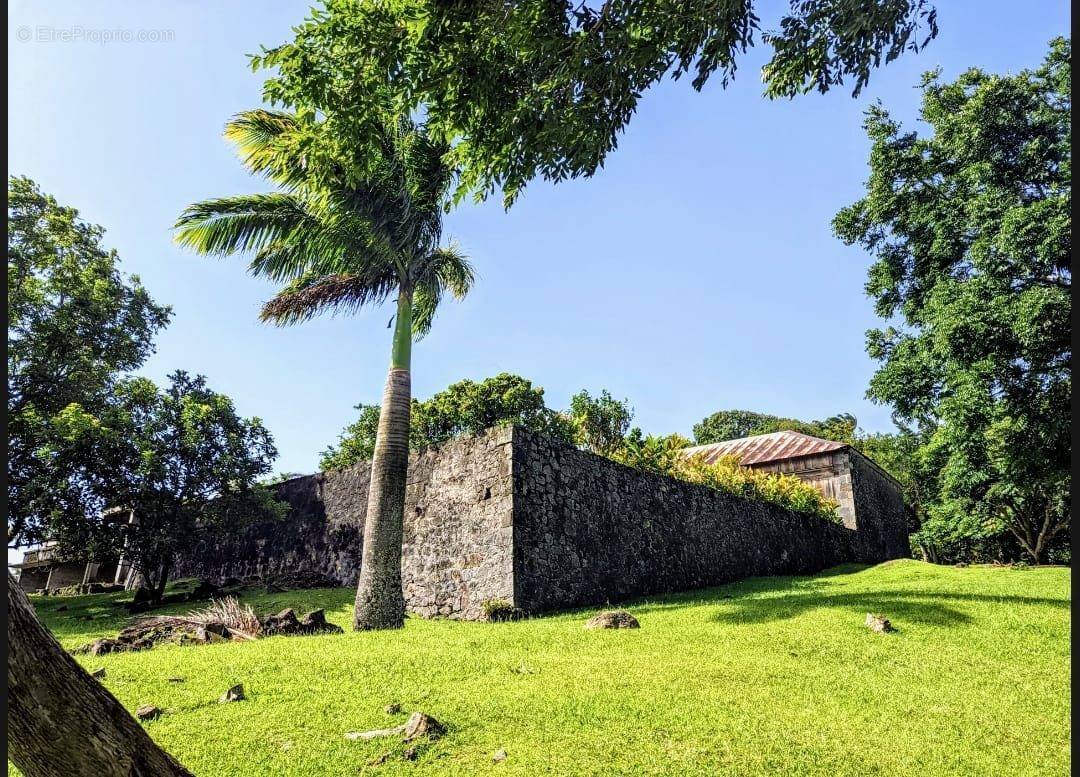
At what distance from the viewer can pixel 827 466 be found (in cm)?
2403

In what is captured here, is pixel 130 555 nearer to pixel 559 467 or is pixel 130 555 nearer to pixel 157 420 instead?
pixel 157 420

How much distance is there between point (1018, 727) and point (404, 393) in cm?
792

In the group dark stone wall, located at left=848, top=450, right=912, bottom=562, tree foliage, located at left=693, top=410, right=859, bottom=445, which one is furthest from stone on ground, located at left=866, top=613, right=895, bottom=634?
tree foliage, located at left=693, top=410, right=859, bottom=445

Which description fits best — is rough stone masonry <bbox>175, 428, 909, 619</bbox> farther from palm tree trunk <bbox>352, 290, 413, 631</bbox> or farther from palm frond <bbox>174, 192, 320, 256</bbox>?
palm frond <bbox>174, 192, 320, 256</bbox>

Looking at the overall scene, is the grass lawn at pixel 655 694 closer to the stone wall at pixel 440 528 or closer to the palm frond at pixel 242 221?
the stone wall at pixel 440 528

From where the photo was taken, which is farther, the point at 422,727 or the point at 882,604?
the point at 882,604

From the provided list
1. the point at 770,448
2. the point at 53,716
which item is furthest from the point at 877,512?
the point at 53,716

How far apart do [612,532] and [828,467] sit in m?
16.2

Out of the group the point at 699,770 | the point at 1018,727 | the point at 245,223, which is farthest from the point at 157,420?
the point at 1018,727

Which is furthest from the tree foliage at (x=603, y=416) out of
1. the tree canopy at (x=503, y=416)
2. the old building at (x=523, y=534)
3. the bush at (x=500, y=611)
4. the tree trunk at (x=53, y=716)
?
the tree trunk at (x=53, y=716)

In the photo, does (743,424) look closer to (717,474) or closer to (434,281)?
(717,474)

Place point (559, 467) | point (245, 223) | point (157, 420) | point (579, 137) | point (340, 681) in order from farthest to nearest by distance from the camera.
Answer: point (157, 420)
point (559, 467)
point (245, 223)
point (340, 681)
point (579, 137)

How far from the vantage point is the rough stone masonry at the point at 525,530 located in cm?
976

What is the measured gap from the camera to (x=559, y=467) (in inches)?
422
